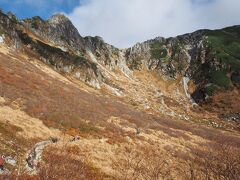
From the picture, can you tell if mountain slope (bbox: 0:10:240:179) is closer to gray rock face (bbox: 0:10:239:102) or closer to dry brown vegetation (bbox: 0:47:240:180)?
dry brown vegetation (bbox: 0:47:240:180)

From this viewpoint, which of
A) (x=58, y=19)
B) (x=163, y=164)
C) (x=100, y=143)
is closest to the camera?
(x=163, y=164)

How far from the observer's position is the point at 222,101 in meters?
133

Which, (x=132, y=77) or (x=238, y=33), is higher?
(x=238, y=33)

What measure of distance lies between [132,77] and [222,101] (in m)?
48.1

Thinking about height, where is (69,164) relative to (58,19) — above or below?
below

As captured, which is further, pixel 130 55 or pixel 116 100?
pixel 130 55

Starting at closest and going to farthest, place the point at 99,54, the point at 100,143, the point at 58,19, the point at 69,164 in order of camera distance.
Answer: the point at 69,164 → the point at 100,143 → the point at 58,19 → the point at 99,54

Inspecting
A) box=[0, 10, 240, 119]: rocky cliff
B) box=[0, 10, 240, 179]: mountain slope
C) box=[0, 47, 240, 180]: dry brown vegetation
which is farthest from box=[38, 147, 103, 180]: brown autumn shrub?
box=[0, 10, 240, 119]: rocky cliff

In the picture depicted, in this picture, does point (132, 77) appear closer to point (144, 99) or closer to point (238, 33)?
point (144, 99)

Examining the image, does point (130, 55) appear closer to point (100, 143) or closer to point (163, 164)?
point (100, 143)

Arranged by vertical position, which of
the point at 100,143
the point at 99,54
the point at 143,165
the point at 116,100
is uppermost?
the point at 99,54

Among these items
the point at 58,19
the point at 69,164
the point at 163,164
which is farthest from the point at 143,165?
the point at 58,19

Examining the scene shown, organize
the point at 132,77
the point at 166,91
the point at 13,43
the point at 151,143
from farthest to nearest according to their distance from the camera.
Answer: the point at 132,77 → the point at 166,91 → the point at 13,43 → the point at 151,143

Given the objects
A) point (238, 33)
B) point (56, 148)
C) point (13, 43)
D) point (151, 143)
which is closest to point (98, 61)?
point (13, 43)
